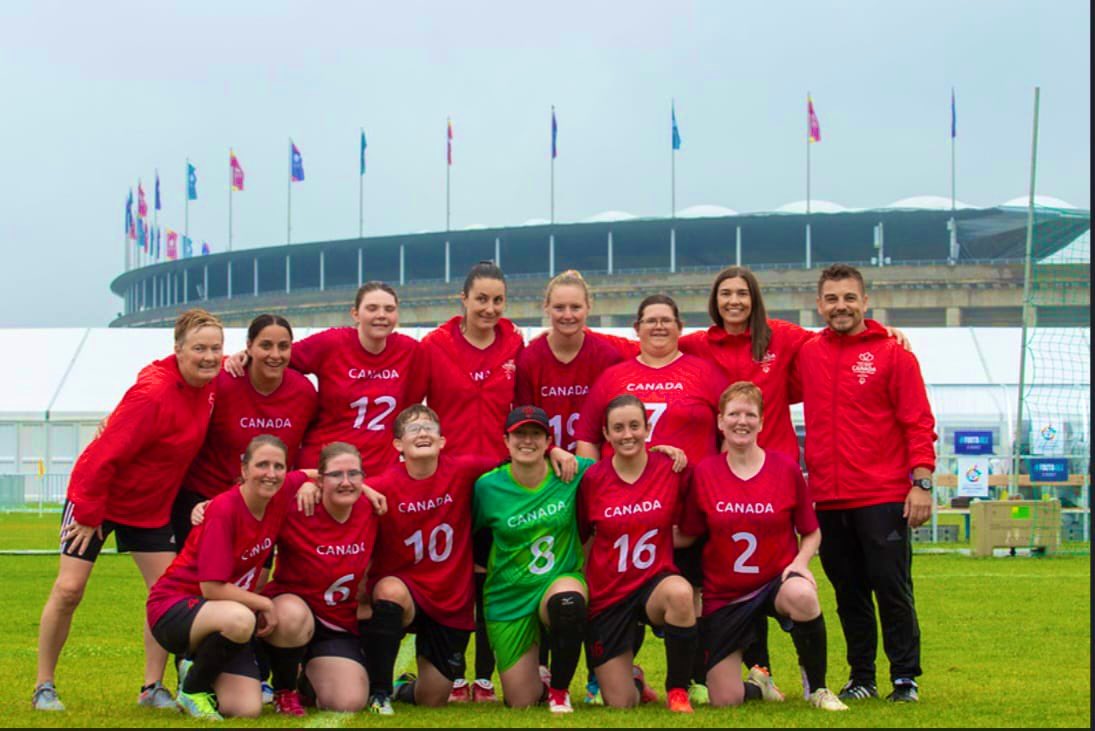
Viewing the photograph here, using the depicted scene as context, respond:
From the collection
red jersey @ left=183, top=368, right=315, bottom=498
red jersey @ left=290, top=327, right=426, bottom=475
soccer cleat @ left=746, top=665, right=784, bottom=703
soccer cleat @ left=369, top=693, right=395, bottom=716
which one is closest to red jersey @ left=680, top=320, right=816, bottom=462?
soccer cleat @ left=746, top=665, right=784, bottom=703

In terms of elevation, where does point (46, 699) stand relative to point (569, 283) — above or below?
below

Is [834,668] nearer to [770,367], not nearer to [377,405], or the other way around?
[770,367]

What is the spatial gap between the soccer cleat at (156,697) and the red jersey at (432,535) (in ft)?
3.29

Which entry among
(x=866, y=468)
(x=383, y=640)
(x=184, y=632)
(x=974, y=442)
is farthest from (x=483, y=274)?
(x=974, y=442)

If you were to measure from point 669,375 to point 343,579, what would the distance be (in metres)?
1.72

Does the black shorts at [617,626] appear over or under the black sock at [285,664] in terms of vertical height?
over

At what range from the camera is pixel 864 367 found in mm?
6242

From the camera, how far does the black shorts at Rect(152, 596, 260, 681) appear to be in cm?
565

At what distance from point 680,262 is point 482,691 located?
195 ft

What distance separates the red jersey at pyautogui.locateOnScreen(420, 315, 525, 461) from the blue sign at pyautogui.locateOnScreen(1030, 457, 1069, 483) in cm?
1351

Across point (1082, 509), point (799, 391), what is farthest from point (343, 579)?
point (1082, 509)

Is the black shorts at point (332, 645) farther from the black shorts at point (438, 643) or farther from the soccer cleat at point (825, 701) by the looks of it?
the soccer cleat at point (825, 701)

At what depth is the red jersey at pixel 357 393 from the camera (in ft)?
21.4

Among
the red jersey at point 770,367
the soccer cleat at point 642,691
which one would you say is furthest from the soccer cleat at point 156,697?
the red jersey at point 770,367
